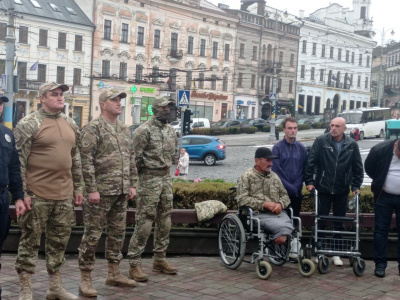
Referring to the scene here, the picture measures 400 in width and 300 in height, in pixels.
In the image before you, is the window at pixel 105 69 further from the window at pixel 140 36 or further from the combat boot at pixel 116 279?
the combat boot at pixel 116 279

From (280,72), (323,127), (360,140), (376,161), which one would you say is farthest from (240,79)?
(376,161)

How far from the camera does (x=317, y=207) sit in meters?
7.49

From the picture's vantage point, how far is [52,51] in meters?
49.3

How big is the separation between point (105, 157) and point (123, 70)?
1958 inches

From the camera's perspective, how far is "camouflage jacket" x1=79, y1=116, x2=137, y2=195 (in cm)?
612

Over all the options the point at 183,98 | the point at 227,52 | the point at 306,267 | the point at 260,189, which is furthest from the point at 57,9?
the point at 306,267

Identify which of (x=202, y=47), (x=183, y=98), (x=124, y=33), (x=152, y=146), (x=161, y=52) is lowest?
(x=152, y=146)

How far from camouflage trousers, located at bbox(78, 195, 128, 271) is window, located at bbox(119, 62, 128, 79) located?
4889cm

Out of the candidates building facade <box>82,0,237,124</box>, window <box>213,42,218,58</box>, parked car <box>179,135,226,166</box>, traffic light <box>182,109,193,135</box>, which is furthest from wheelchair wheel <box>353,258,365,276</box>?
window <box>213,42,218,58</box>

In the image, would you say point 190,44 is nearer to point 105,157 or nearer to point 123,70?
point 123,70

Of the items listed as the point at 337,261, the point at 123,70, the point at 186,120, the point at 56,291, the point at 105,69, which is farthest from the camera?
the point at 123,70

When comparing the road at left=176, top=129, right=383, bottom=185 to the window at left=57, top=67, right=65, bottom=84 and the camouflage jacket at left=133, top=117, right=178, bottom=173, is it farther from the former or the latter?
the camouflage jacket at left=133, top=117, right=178, bottom=173

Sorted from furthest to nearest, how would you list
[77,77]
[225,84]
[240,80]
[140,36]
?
[240,80], [225,84], [140,36], [77,77]

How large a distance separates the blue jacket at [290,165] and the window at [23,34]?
1663 inches
